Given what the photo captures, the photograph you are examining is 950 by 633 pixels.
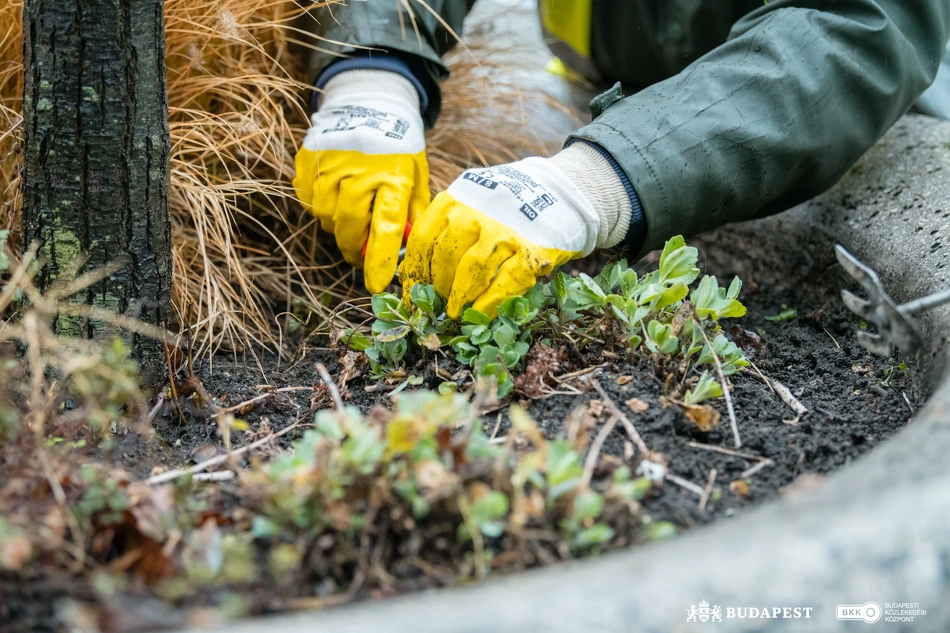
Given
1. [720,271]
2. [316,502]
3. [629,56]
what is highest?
[629,56]

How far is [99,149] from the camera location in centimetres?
92

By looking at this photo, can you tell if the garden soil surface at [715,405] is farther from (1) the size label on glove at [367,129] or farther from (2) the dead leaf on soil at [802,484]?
(1) the size label on glove at [367,129]

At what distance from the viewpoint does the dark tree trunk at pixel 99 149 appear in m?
0.86

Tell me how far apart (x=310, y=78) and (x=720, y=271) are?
3.14 ft

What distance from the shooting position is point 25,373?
3.19ft

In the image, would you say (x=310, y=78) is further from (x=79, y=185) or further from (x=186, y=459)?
(x=186, y=459)

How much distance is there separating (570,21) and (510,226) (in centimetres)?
103

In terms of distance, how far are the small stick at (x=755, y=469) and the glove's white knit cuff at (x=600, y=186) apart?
1.61 ft

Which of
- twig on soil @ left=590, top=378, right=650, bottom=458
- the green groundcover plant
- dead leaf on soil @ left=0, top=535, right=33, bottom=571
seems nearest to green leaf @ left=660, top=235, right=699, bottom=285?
the green groundcover plant

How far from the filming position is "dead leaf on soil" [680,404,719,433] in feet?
2.94

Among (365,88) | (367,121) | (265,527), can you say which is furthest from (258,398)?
(365,88)

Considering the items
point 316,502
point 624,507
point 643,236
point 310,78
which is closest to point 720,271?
point 643,236

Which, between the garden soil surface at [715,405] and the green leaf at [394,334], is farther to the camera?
the green leaf at [394,334]

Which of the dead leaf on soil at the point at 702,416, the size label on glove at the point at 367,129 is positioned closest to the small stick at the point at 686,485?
the dead leaf on soil at the point at 702,416
